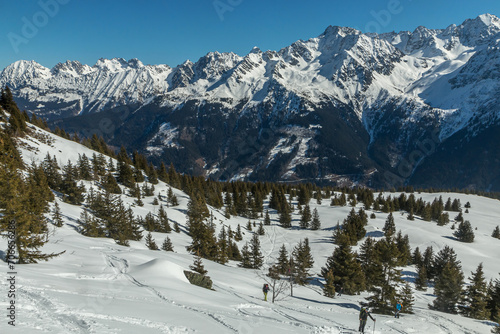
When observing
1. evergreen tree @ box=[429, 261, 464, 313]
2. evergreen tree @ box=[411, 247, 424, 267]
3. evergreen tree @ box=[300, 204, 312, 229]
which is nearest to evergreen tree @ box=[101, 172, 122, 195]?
evergreen tree @ box=[300, 204, 312, 229]

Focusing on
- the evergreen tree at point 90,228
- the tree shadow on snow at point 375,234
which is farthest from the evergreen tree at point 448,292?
the evergreen tree at point 90,228

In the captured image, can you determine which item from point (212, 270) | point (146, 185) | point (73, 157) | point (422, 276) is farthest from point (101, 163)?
point (422, 276)

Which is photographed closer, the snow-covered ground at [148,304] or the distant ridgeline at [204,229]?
the snow-covered ground at [148,304]

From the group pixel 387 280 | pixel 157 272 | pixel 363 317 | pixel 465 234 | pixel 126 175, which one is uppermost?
pixel 126 175

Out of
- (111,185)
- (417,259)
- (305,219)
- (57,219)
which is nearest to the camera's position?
(57,219)

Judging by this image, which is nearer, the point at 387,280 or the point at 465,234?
the point at 387,280

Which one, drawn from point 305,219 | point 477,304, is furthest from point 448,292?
point 305,219

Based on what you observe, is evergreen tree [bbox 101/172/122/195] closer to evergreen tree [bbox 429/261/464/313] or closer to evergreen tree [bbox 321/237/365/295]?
evergreen tree [bbox 321/237/365/295]

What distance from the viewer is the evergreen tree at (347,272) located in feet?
143

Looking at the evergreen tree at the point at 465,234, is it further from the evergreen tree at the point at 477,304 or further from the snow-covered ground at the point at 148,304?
the evergreen tree at the point at 477,304

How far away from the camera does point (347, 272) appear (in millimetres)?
44000

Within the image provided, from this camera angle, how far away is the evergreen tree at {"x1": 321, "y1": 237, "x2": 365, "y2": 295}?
43.6 metres

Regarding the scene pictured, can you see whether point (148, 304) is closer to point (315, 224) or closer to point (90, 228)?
point (90, 228)

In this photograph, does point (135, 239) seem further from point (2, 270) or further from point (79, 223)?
point (2, 270)
